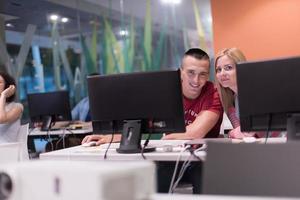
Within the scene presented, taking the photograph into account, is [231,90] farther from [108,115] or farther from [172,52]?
[172,52]

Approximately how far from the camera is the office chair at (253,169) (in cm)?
121

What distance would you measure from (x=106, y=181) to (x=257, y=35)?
13.4 feet

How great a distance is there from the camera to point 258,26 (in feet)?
15.0

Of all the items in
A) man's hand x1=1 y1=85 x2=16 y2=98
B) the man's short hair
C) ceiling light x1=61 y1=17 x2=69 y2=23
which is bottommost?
man's hand x1=1 y1=85 x2=16 y2=98

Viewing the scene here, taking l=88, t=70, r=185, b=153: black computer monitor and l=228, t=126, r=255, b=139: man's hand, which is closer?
l=88, t=70, r=185, b=153: black computer monitor

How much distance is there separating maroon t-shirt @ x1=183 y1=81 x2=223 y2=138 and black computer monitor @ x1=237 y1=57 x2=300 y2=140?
68 cm


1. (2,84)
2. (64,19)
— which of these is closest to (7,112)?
(2,84)

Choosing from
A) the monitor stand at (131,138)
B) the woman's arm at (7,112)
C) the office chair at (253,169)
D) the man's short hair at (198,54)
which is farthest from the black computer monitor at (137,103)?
the woman's arm at (7,112)

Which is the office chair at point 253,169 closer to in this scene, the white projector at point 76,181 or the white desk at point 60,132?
the white projector at point 76,181

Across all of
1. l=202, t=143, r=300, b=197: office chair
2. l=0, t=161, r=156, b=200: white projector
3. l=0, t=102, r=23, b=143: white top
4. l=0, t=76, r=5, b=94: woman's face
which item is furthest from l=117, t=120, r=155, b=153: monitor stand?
l=0, t=76, r=5, b=94: woman's face

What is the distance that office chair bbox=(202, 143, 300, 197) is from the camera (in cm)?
121

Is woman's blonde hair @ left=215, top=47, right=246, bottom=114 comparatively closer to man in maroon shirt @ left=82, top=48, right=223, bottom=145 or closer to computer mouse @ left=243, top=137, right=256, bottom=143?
man in maroon shirt @ left=82, top=48, right=223, bottom=145

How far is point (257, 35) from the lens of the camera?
459 centimetres

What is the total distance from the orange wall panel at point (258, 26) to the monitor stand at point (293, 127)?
266 centimetres
